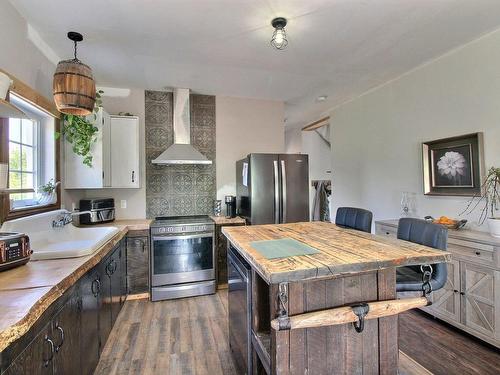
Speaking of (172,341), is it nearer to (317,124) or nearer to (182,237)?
(182,237)

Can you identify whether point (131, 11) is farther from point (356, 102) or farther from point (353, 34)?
point (356, 102)

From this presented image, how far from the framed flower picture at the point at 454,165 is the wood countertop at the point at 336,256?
5.34ft

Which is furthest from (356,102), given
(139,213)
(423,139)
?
(139,213)

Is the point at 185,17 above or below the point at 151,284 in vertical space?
above

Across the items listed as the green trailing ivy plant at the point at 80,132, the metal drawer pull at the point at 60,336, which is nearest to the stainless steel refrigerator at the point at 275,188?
the green trailing ivy plant at the point at 80,132

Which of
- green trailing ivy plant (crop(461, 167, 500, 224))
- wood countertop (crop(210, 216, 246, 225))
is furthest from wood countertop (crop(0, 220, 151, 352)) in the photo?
green trailing ivy plant (crop(461, 167, 500, 224))

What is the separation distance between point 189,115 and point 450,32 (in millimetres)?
3004

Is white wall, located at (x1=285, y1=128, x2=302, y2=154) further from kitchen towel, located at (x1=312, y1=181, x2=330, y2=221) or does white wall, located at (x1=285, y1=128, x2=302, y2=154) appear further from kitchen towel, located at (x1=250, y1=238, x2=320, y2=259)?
kitchen towel, located at (x1=250, y1=238, x2=320, y2=259)

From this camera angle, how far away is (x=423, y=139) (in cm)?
305

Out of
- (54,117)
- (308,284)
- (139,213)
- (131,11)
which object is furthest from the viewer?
(139,213)

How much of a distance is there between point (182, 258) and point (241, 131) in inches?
81.1

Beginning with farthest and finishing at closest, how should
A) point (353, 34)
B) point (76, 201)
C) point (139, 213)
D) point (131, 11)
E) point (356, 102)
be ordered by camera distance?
point (356, 102) → point (139, 213) → point (76, 201) → point (353, 34) → point (131, 11)

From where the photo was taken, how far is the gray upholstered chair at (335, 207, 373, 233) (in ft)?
7.04

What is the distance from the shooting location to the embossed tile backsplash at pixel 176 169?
371 centimetres
